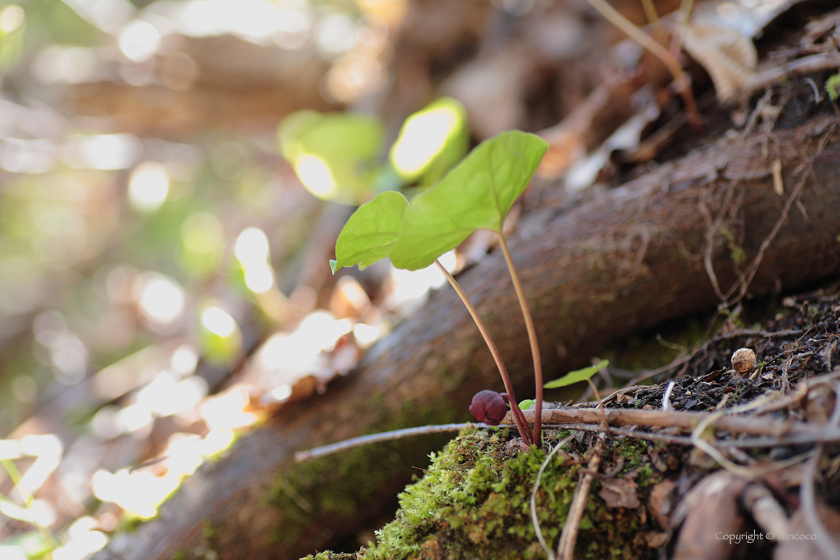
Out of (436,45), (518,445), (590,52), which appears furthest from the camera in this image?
(436,45)

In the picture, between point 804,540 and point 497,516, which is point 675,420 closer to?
point 804,540

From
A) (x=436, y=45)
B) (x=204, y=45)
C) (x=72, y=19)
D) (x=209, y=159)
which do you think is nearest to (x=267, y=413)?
(x=436, y=45)

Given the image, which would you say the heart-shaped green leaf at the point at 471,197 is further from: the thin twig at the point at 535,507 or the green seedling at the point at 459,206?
the thin twig at the point at 535,507

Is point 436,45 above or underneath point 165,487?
above

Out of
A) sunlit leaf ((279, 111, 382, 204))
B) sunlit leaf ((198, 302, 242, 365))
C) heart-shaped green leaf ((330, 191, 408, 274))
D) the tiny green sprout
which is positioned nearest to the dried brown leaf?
heart-shaped green leaf ((330, 191, 408, 274))

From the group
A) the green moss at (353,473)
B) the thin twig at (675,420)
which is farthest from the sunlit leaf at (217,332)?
the thin twig at (675,420)

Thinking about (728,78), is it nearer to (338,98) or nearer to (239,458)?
(239,458)
